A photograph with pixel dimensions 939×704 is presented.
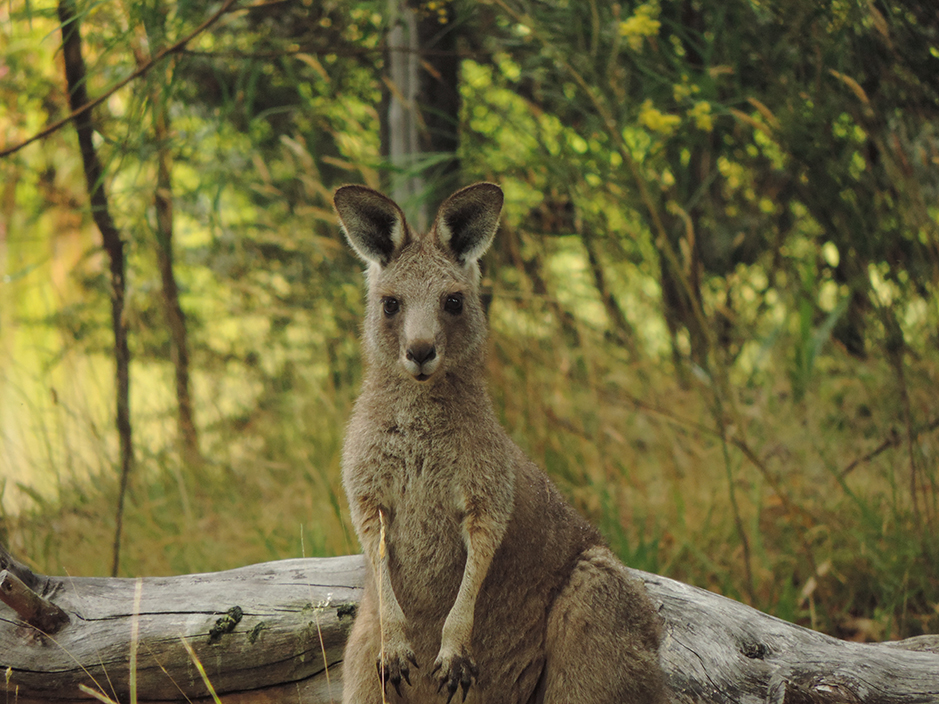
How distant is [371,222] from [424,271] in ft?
0.90

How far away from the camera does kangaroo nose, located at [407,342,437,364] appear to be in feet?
8.76

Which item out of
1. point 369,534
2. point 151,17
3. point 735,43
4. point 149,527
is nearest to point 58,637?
point 369,534

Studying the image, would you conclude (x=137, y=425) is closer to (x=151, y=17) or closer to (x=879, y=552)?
(x=151, y=17)

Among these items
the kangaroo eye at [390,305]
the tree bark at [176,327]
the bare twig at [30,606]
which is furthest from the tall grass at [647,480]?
the kangaroo eye at [390,305]

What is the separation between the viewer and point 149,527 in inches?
181

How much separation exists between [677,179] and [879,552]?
2.30 m

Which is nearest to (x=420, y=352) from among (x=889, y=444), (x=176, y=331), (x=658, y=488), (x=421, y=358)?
(x=421, y=358)

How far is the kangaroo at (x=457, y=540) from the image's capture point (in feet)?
8.71

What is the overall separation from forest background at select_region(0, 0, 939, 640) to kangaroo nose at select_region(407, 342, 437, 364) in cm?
126

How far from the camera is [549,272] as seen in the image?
5590mm

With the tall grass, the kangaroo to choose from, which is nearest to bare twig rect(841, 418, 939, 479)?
the tall grass

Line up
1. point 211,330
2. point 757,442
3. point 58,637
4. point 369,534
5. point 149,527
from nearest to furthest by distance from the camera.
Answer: point 369,534 → point 58,637 → point 149,527 → point 757,442 → point 211,330

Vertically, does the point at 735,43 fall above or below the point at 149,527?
above

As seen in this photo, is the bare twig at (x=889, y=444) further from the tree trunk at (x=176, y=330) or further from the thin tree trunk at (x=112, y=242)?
the tree trunk at (x=176, y=330)
